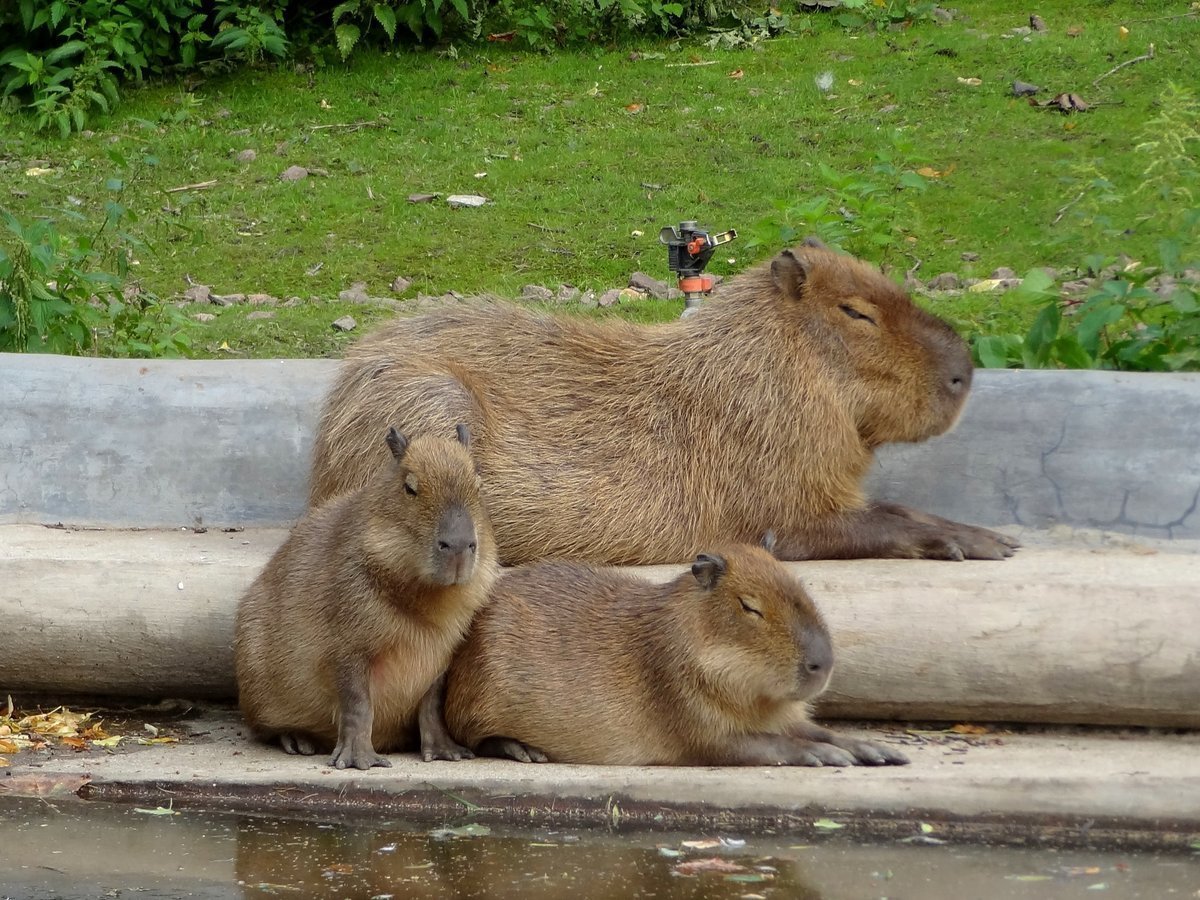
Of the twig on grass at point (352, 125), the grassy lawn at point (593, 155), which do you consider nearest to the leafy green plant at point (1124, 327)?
the grassy lawn at point (593, 155)

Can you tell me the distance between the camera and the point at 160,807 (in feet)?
13.7

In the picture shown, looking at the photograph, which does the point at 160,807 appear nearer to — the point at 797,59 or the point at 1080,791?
the point at 1080,791

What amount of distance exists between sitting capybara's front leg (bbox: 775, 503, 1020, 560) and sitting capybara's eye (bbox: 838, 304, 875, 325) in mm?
584

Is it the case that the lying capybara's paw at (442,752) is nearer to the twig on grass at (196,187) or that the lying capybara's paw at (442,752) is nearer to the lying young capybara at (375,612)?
the lying young capybara at (375,612)

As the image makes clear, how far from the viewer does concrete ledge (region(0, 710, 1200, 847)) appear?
151 inches

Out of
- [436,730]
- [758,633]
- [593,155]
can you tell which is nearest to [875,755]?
[758,633]

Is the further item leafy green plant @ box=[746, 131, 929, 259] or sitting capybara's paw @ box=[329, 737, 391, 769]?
leafy green plant @ box=[746, 131, 929, 259]

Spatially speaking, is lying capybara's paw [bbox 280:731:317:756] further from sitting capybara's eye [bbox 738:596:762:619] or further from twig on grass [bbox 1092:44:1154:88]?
twig on grass [bbox 1092:44:1154:88]

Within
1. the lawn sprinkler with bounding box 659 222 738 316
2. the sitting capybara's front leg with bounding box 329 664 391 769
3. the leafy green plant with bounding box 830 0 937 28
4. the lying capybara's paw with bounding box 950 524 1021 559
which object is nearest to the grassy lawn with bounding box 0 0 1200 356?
the leafy green plant with bounding box 830 0 937 28

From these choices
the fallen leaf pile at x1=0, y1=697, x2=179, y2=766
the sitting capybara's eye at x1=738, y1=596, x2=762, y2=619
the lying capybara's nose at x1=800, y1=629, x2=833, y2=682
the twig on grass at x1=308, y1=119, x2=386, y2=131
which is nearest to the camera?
the lying capybara's nose at x1=800, y1=629, x2=833, y2=682

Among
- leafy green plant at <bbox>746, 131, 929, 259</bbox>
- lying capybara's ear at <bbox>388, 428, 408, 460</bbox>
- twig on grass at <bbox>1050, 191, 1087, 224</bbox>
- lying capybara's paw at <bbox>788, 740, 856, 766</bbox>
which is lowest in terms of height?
lying capybara's paw at <bbox>788, 740, 856, 766</bbox>

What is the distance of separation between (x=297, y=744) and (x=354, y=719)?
0.38m

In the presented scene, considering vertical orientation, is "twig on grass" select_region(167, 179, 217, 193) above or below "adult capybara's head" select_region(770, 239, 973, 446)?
below

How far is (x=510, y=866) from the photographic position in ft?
12.2
